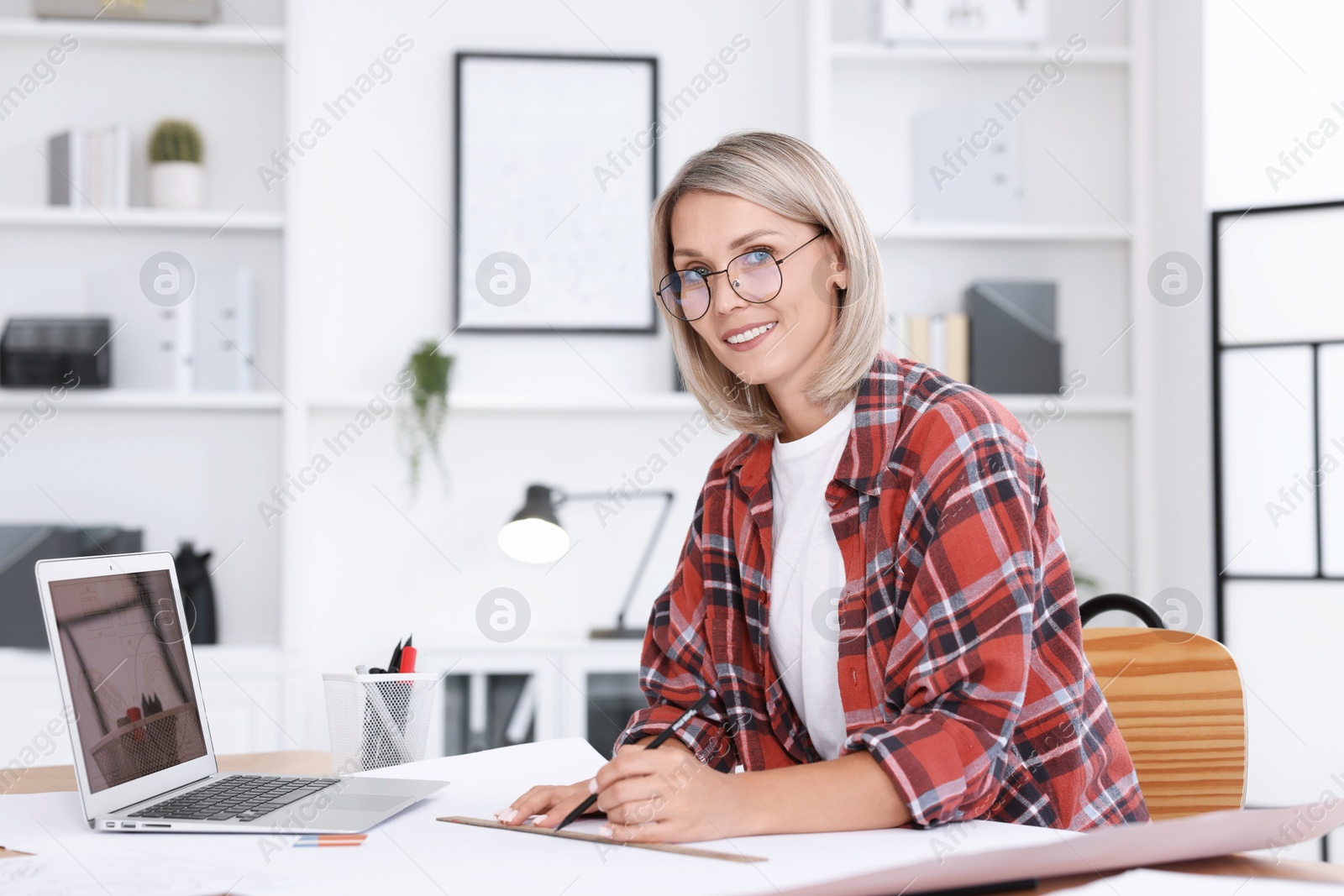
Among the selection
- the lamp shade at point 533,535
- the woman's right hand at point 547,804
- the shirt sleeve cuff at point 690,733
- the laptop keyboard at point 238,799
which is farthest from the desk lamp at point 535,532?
the woman's right hand at point 547,804

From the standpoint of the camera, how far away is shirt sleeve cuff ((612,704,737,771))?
114 centimetres

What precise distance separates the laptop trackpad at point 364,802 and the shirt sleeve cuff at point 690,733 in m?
0.26

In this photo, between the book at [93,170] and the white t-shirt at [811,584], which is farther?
the book at [93,170]

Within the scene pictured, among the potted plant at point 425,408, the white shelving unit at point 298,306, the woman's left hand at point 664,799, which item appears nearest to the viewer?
the woman's left hand at point 664,799

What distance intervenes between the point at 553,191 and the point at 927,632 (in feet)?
7.31

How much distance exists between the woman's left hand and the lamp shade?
1581 mm

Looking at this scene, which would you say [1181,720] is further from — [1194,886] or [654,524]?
[654,524]

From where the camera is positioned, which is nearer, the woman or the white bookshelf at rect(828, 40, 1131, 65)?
the woman

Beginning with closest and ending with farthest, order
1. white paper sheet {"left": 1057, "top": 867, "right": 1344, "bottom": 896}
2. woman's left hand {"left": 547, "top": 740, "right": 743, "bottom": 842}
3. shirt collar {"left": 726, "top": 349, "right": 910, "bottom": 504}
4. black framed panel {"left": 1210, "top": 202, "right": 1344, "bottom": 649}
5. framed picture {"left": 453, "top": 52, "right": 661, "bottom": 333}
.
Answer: white paper sheet {"left": 1057, "top": 867, "right": 1344, "bottom": 896} < woman's left hand {"left": 547, "top": 740, "right": 743, "bottom": 842} < shirt collar {"left": 726, "top": 349, "right": 910, "bottom": 504} < black framed panel {"left": 1210, "top": 202, "right": 1344, "bottom": 649} < framed picture {"left": 453, "top": 52, "right": 661, "bottom": 333}

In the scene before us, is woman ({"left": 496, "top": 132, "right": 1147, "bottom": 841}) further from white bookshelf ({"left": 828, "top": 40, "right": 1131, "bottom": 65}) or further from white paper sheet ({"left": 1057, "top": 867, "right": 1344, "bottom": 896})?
white bookshelf ({"left": 828, "top": 40, "right": 1131, "bottom": 65})

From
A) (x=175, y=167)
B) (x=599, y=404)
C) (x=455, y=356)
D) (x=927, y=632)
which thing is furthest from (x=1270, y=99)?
(x=175, y=167)

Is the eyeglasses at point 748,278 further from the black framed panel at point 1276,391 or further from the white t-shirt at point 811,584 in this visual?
the black framed panel at point 1276,391

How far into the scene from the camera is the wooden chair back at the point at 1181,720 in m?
1.18

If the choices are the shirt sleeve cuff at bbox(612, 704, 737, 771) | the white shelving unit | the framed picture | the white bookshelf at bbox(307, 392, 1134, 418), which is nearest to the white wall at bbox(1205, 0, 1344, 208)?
the white shelving unit
